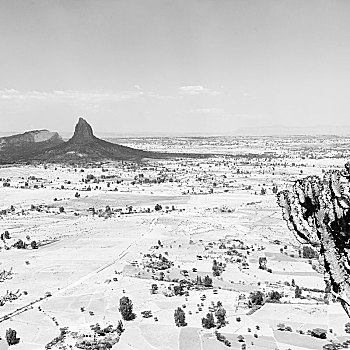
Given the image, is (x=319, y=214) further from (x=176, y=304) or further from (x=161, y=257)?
(x=161, y=257)

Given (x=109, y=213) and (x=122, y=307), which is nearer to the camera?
(x=122, y=307)

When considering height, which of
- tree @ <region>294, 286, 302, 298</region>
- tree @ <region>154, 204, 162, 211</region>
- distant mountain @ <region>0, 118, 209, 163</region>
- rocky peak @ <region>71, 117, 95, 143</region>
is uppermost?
rocky peak @ <region>71, 117, 95, 143</region>

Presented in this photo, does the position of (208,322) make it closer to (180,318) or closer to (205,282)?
(180,318)

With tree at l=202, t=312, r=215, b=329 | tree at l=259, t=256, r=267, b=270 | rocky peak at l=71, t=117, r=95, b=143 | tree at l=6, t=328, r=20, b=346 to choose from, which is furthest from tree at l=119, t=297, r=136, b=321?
rocky peak at l=71, t=117, r=95, b=143

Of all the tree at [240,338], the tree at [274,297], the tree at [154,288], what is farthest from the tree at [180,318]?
the tree at [274,297]

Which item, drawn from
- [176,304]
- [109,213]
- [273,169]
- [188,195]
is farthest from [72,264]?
[273,169]

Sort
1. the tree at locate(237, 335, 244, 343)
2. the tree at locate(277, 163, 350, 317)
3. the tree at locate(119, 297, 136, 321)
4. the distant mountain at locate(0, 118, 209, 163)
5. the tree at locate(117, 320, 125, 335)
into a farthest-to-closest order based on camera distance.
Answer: the distant mountain at locate(0, 118, 209, 163), the tree at locate(119, 297, 136, 321), the tree at locate(117, 320, 125, 335), the tree at locate(237, 335, 244, 343), the tree at locate(277, 163, 350, 317)

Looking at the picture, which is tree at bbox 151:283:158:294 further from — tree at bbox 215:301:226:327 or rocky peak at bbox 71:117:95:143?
rocky peak at bbox 71:117:95:143
